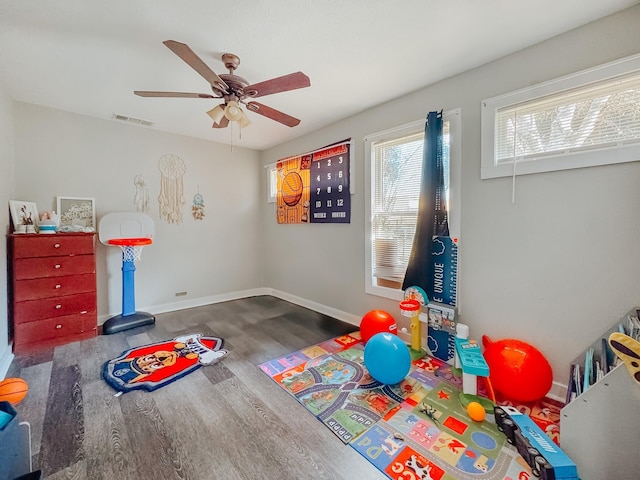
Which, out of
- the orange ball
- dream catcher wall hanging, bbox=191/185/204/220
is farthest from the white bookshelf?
dream catcher wall hanging, bbox=191/185/204/220

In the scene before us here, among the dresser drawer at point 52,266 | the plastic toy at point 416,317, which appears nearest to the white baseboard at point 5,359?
the dresser drawer at point 52,266

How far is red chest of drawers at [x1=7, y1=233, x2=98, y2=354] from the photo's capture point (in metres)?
2.68

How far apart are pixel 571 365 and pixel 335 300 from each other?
2.37 metres

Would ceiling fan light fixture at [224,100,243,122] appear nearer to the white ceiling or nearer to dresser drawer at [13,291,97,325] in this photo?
the white ceiling

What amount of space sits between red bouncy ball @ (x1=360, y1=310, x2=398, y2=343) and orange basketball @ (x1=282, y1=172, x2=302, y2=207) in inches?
83.7

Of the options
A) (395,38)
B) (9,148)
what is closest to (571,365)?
(395,38)

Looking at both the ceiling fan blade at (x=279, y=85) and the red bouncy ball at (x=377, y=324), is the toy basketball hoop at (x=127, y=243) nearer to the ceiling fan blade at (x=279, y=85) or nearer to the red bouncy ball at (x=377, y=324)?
the ceiling fan blade at (x=279, y=85)

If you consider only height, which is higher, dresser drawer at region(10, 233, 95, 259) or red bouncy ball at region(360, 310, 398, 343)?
dresser drawer at region(10, 233, 95, 259)

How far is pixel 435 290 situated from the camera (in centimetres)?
257

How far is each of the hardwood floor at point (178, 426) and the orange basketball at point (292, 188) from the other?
2.27 metres

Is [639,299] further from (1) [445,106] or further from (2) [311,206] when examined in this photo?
(2) [311,206]

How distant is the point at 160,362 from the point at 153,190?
243 centimetres

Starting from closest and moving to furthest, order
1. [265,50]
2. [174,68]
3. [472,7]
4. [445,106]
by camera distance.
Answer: [472,7] < [265,50] < [174,68] < [445,106]

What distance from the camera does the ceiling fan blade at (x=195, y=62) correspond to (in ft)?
5.04
